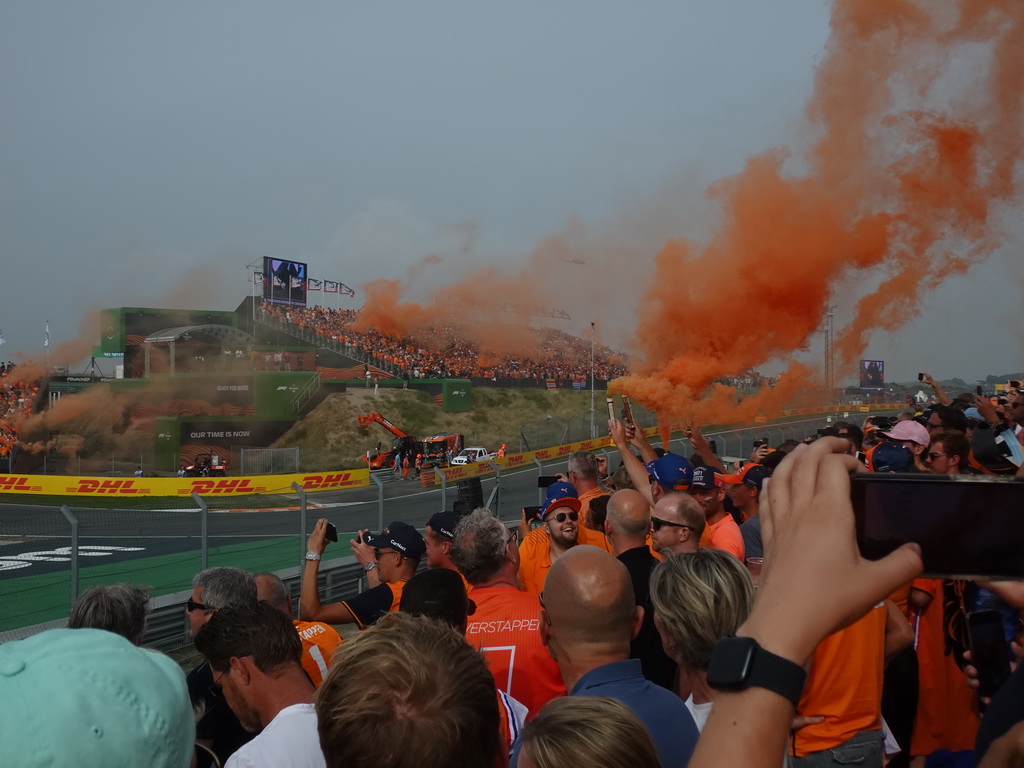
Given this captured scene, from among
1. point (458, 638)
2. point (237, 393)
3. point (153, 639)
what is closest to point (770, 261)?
point (153, 639)

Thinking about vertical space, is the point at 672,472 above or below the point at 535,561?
above

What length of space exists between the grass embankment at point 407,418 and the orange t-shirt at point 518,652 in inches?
1427

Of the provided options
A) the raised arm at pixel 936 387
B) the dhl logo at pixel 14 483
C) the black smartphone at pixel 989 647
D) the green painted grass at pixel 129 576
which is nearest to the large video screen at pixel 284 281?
the dhl logo at pixel 14 483

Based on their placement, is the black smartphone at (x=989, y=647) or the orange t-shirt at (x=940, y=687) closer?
the black smartphone at (x=989, y=647)

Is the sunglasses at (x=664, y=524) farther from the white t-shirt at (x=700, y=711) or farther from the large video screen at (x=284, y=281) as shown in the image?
the large video screen at (x=284, y=281)

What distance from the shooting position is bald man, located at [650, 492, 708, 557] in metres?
5.07

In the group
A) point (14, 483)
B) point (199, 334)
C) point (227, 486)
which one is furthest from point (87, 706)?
point (199, 334)

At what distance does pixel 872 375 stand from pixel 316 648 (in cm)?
5969

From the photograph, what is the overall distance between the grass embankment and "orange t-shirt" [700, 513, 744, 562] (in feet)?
112

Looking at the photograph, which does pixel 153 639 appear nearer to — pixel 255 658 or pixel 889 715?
pixel 255 658

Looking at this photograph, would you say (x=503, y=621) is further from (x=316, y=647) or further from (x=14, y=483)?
(x=14, y=483)

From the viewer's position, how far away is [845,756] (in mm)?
3420

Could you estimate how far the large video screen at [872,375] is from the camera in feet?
188

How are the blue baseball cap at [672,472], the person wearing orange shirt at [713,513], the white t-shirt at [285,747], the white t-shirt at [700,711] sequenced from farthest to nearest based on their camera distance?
the blue baseball cap at [672,472] < the person wearing orange shirt at [713,513] < the white t-shirt at [700,711] < the white t-shirt at [285,747]
